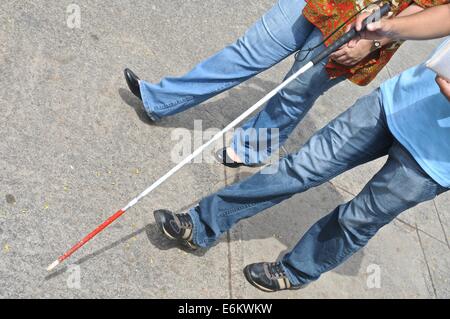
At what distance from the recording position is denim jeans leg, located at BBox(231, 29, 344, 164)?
3.06 metres

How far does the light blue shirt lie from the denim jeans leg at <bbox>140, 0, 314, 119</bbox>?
77 cm

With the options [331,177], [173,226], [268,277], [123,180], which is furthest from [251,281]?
[123,180]

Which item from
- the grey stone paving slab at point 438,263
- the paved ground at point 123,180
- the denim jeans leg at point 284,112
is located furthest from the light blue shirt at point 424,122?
the grey stone paving slab at point 438,263

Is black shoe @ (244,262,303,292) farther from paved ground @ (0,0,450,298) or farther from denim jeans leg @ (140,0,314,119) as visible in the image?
denim jeans leg @ (140,0,314,119)

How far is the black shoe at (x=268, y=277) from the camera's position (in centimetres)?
297

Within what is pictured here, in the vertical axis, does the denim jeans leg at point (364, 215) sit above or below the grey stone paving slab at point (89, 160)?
below

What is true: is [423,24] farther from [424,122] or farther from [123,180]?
[123,180]

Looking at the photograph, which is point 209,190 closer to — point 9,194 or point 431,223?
point 9,194

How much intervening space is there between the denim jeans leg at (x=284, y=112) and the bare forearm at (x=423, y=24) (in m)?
0.54

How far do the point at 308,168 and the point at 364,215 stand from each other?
33 centimetres

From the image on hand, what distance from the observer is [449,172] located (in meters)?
2.36

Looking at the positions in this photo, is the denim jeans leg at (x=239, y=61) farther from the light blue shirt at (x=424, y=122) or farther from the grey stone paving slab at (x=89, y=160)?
the light blue shirt at (x=424, y=122)

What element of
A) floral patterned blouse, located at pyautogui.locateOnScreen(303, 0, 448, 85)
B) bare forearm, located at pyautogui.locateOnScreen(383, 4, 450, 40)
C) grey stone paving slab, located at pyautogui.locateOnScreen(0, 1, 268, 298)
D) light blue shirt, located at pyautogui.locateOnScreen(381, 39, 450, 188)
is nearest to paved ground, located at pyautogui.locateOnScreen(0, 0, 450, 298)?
grey stone paving slab, located at pyautogui.locateOnScreen(0, 1, 268, 298)

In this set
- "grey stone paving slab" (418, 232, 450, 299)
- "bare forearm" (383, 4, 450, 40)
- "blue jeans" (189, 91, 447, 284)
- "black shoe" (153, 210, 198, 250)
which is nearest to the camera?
"bare forearm" (383, 4, 450, 40)
